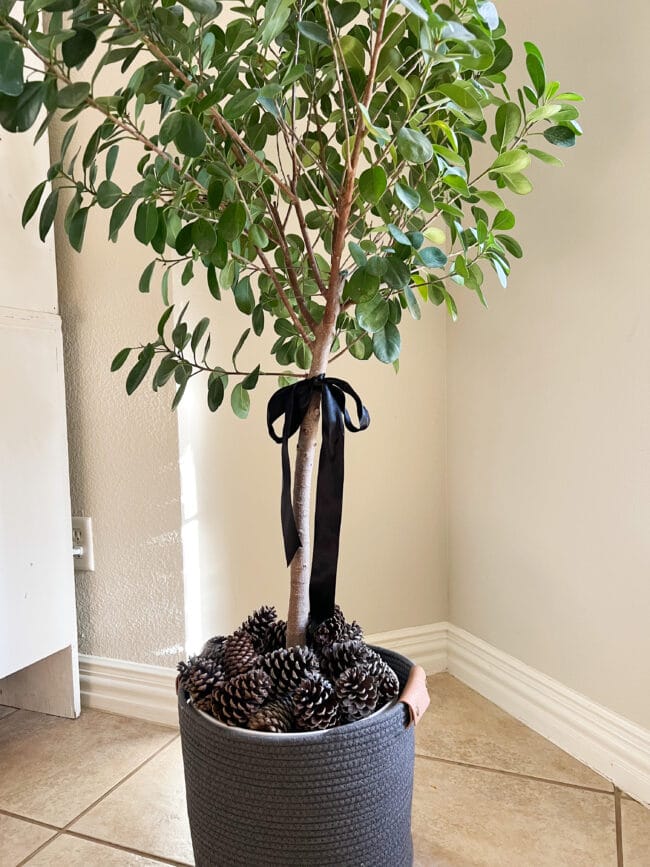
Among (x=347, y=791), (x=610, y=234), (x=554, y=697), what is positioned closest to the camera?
(x=347, y=791)

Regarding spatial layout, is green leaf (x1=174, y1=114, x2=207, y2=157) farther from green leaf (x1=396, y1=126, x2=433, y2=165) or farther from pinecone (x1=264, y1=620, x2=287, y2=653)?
pinecone (x1=264, y1=620, x2=287, y2=653)

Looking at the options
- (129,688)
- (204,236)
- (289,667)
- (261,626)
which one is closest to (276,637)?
(261,626)

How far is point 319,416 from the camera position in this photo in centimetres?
83

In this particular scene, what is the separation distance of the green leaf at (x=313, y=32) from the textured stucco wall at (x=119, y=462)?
72 centimetres

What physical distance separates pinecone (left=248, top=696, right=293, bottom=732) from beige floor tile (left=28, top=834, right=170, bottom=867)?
0.38m

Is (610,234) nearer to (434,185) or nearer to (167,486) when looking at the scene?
(434,185)

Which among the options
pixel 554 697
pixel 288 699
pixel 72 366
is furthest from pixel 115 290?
pixel 554 697

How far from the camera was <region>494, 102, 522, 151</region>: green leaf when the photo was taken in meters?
0.73

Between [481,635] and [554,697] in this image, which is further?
[481,635]

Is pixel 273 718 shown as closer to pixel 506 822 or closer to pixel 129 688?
pixel 506 822

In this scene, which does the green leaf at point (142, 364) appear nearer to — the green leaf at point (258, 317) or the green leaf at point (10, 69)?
the green leaf at point (258, 317)

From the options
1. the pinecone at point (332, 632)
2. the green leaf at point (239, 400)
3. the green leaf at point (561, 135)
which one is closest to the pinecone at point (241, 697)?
the pinecone at point (332, 632)

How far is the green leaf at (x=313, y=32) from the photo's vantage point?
576mm

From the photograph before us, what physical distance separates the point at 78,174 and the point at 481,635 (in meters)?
1.18
